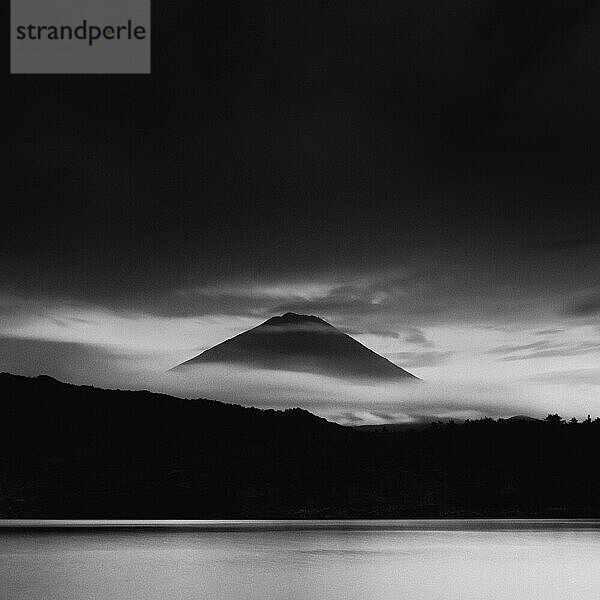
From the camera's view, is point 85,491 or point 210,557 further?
point 85,491

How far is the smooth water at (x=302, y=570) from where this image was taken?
85.8 feet

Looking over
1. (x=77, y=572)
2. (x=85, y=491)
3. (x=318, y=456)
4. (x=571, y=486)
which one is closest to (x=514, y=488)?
(x=571, y=486)

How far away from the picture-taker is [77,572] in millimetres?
32562

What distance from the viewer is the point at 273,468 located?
416ft

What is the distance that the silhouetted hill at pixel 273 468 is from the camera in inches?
4577

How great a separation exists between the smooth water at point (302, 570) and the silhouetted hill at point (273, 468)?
62926mm

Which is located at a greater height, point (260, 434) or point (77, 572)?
point (260, 434)

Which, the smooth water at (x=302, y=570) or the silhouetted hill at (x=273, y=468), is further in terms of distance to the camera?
the silhouetted hill at (x=273, y=468)

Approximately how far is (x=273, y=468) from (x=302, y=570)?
94.7m

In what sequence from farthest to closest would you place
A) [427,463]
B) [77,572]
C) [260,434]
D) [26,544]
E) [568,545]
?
[260,434]
[427,463]
[26,544]
[568,545]
[77,572]

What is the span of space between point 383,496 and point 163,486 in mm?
28382

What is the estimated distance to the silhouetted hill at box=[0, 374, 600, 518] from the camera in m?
116

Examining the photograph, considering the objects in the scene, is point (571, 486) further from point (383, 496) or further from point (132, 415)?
point (132, 415)

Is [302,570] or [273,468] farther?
[273,468]
